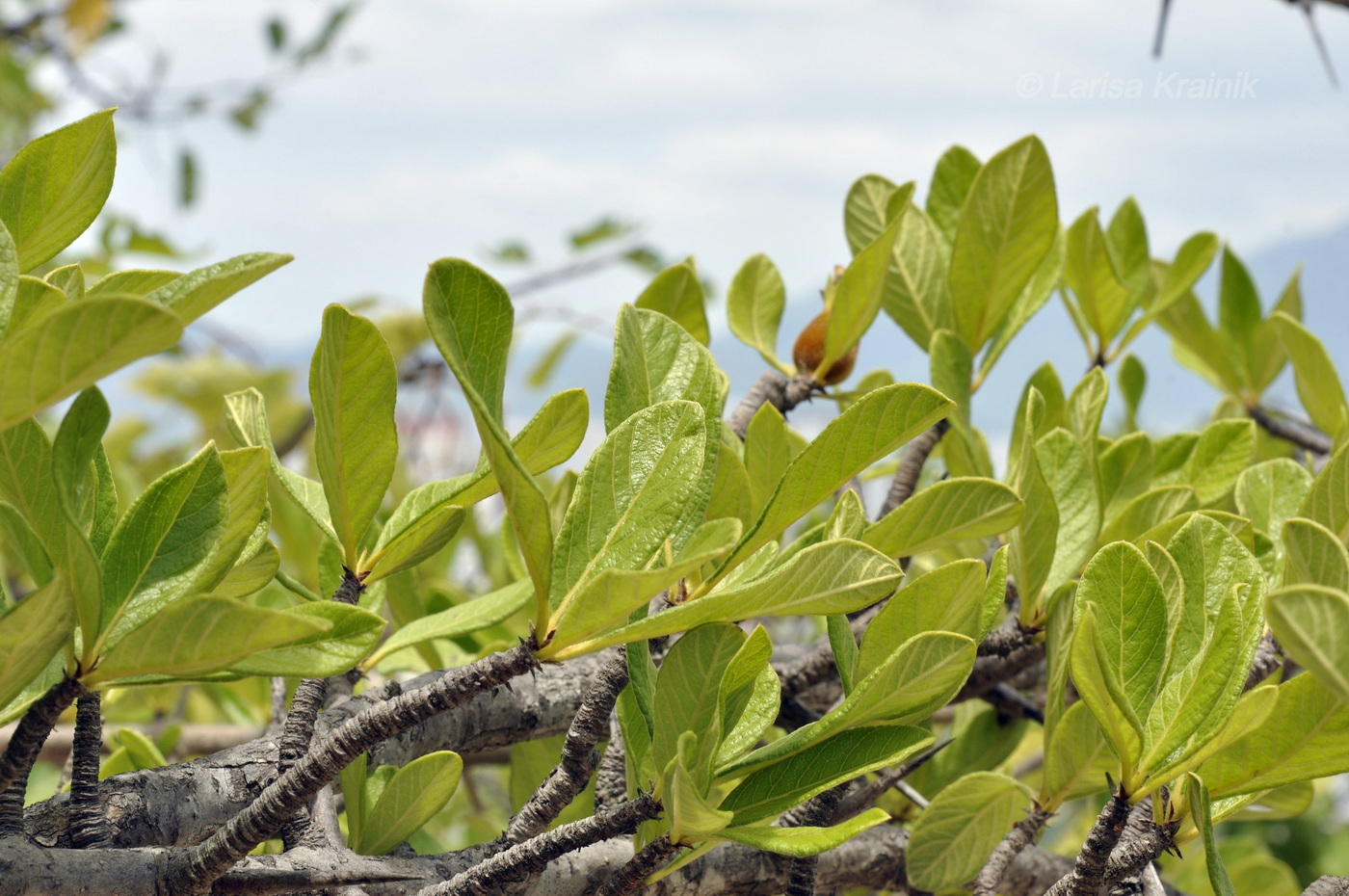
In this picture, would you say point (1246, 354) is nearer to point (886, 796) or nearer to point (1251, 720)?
point (886, 796)

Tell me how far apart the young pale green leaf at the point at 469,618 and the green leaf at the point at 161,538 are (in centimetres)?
16

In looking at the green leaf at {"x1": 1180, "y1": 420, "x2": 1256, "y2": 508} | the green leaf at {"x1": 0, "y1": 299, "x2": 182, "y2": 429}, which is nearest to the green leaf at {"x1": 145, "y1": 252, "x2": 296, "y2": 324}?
the green leaf at {"x1": 0, "y1": 299, "x2": 182, "y2": 429}

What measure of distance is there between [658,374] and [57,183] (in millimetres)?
246

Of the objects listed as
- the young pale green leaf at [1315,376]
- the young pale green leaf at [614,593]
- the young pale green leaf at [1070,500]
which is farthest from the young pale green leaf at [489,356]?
the young pale green leaf at [1315,376]

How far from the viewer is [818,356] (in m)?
0.69

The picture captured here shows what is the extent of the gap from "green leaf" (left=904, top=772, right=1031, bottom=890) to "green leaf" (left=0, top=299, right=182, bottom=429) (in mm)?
428

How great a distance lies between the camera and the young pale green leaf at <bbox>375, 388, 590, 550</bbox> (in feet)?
1.40

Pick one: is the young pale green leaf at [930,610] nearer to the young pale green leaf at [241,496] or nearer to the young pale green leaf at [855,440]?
the young pale green leaf at [855,440]

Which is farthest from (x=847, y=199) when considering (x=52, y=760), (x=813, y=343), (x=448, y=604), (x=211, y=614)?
(x=52, y=760)

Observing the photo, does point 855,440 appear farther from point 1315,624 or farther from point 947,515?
point 1315,624

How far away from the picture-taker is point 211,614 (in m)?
0.30

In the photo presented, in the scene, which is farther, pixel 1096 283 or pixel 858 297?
pixel 1096 283

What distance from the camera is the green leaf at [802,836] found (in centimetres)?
37

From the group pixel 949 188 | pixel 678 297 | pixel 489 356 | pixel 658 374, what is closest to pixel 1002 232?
pixel 949 188
